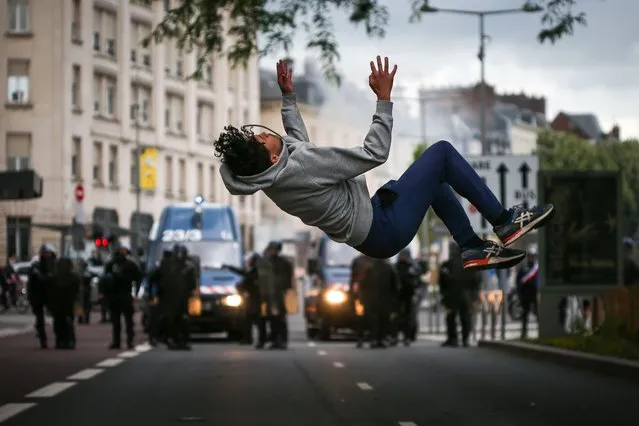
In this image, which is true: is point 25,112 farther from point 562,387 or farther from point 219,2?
point 562,387

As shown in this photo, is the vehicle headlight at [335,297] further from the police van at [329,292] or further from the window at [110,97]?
the window at [110,97]

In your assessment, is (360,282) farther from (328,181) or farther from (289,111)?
(328,181)

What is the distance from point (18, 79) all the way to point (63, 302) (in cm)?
4595

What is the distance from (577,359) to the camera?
22.3 m

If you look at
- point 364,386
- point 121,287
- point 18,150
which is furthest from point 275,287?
point 18,150

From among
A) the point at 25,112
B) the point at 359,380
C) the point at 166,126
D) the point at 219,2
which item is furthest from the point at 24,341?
the point at 166,126

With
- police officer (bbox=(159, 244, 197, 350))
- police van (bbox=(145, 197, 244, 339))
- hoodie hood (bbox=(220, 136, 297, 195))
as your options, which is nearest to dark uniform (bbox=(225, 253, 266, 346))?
police van (bbox=(145, 197, 244, 339))

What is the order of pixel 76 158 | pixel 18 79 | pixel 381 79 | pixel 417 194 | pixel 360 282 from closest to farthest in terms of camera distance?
pixel 381 79, pixel 417 194, pixel 360 282, pixel 18 79, pixel 76 158

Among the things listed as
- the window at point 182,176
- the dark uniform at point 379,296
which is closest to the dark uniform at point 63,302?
the dark uniform at point 379,296

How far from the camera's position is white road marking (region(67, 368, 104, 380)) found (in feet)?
67.7

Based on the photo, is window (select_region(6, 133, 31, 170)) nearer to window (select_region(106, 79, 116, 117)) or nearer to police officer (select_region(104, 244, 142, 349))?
window (select_region(106, 79, 116, 117))

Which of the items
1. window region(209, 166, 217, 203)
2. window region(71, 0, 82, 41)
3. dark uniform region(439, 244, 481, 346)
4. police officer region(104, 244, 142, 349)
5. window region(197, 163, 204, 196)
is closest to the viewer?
police officer region(104, 244, 142, 349)

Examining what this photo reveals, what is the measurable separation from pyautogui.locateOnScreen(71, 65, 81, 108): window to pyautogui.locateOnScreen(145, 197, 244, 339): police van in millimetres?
37887

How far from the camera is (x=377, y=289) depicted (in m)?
33.5
